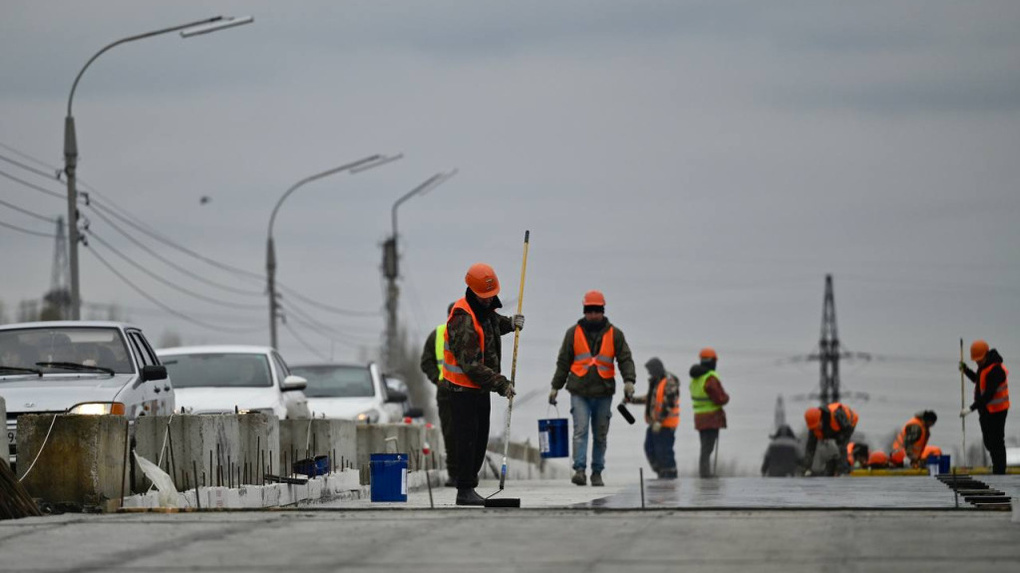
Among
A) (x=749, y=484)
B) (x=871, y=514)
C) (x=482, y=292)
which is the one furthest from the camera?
(x=749, y=484)

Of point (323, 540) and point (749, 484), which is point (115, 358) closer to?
point (749, 484)

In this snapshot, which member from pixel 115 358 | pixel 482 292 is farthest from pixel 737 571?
pixel 115 358

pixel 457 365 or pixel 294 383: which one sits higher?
pixel 457 365

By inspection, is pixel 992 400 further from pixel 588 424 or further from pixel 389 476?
pixel 389 476

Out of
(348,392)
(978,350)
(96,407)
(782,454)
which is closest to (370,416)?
(348,392)

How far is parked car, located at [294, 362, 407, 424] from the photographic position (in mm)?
27672

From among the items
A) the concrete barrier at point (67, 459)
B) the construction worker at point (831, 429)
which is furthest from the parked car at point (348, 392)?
the concrete barrier at point (67, 459)

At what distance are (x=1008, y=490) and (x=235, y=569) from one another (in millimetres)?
9839

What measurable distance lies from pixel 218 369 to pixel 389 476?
913 centimetres

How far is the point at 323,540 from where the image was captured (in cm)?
1027

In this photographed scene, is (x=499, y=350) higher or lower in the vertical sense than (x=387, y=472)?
higher

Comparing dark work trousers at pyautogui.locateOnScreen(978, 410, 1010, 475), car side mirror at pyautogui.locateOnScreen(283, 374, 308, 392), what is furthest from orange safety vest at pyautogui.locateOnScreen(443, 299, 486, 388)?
dark work trousers at pyautogui.locateOnScreen(978, 410, 1010, 475)

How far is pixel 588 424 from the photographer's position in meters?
21.2

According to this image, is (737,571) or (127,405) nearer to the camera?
(737,571)
